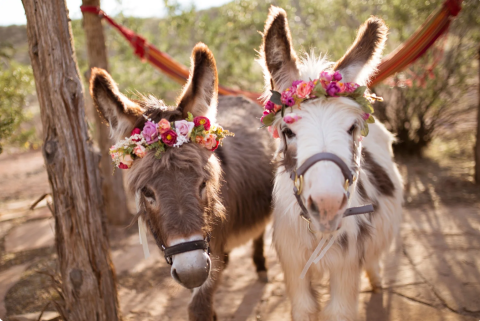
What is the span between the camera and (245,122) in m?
3.42

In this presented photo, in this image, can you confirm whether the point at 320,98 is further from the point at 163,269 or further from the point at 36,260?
the point at 36,260

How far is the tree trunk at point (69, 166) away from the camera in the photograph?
2.37 metres

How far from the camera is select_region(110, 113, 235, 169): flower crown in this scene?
78.9 inches

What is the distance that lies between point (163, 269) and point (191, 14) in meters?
4.71

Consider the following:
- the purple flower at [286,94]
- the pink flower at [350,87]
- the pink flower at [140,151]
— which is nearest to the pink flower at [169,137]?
the pink flower at [140,151]

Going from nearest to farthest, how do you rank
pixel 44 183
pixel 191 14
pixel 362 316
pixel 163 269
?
pixel 362 316 < pixel 163 269 < pixel 191 14 < pixel 44 183

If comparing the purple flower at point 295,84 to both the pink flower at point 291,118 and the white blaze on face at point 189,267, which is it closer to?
the pink flower at point 291,118

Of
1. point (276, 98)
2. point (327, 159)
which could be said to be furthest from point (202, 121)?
point (327, 159)

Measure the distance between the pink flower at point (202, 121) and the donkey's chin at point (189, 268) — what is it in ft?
2.41

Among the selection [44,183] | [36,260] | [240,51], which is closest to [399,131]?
[240,51]

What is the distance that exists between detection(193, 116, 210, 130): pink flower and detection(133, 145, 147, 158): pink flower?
0.34m

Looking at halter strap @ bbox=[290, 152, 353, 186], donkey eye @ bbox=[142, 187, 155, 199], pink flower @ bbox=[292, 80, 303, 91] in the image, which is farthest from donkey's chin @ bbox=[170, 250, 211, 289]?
pink flower @ bbox=[292, 80, 303, 91]

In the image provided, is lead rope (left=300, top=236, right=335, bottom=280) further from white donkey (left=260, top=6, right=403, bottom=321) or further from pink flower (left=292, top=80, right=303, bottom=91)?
pink flower (left=292, top=80, right=303, bottom=91)

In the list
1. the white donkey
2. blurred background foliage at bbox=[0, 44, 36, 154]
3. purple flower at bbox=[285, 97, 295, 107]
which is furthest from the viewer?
blurred background foliage at bbox=[0, 44, 36, 154]
